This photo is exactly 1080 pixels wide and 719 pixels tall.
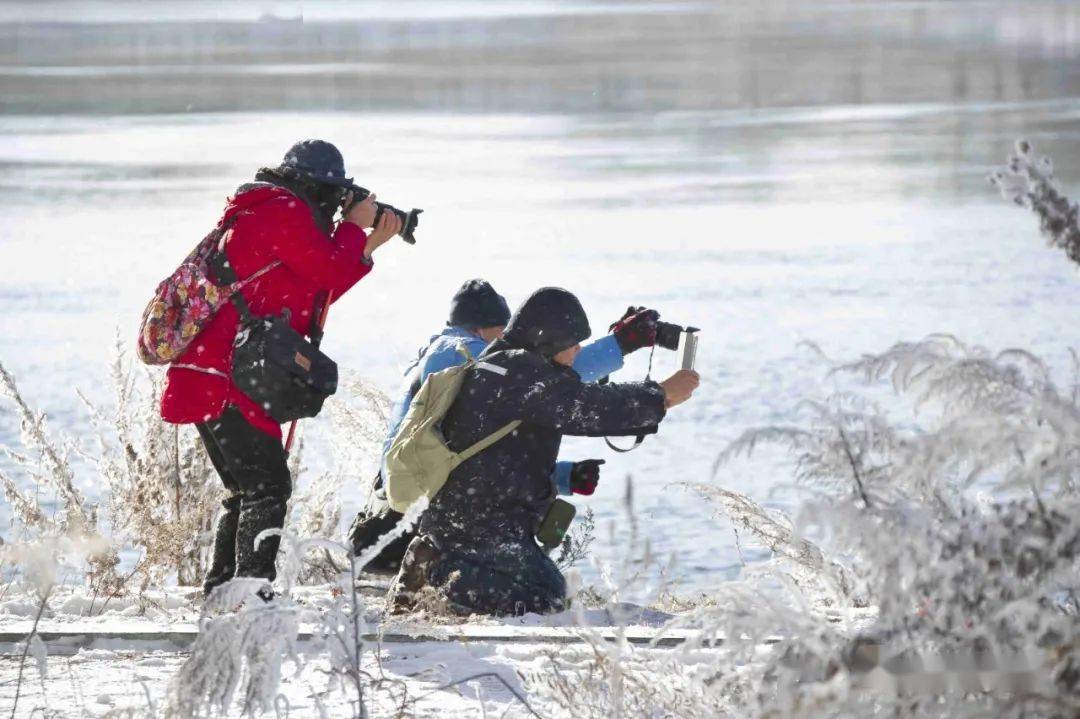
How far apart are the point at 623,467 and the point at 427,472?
594 cm

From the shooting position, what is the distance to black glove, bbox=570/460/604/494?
6039 mm

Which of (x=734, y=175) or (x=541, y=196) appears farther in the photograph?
(x=734, y=175)

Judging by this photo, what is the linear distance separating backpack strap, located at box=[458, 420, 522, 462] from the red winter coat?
555mm

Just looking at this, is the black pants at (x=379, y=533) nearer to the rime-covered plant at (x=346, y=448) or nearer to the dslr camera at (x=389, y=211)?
the dslr camera at (x=389, y=211)

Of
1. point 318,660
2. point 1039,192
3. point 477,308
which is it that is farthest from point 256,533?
point 1039,192

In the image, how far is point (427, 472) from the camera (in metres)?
5.51

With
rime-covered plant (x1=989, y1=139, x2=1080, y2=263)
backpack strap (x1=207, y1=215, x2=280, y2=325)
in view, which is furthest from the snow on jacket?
rime-covered plant (x1=989, y1=139, x2=1080, y2=263)

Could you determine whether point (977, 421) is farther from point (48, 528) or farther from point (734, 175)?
point (734, 175)

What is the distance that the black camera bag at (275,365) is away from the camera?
527 cm

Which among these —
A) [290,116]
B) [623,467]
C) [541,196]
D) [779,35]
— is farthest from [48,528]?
[779,35]

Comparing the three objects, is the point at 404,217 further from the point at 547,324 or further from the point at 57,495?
the point at 57,495

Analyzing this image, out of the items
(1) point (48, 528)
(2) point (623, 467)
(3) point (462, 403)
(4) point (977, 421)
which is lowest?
(2) point (623, 467)

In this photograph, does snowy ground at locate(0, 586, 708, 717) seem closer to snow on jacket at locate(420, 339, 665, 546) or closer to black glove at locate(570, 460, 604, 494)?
snow on jacket at locate(420, 339, 665, 546)

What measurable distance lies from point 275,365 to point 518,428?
2.39ft
